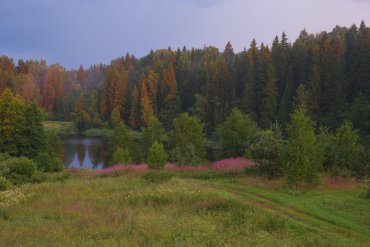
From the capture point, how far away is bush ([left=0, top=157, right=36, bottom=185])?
1092 inches

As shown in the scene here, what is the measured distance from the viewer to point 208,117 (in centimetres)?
9638

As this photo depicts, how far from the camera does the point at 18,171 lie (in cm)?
2850

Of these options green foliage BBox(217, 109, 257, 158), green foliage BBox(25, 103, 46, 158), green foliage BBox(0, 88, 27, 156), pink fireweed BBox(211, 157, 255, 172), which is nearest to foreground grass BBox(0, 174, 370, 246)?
pink fireweed BBox(211, 157, 255, 172)

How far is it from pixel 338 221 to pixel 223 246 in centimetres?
739

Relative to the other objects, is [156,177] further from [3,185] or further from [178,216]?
[178,216]

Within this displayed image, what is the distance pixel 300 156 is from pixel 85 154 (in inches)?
2053

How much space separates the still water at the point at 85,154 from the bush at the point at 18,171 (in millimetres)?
28622

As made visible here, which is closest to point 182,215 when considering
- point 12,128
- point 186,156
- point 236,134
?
point 186,156

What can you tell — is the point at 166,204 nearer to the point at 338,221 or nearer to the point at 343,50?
the point at 338,221

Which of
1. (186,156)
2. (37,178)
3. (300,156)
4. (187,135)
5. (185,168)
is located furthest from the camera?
(187,135)

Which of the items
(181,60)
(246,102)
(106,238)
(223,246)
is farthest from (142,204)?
(181,60)

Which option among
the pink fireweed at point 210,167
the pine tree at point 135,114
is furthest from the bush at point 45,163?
the pine tree at point 135,114

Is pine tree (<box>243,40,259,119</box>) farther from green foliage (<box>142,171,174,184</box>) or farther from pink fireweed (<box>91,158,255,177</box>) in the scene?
green foliage (<box>142,171,174,184</box>)

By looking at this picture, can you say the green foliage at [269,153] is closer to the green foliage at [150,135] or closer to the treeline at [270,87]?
the green foliage at [150,135]
